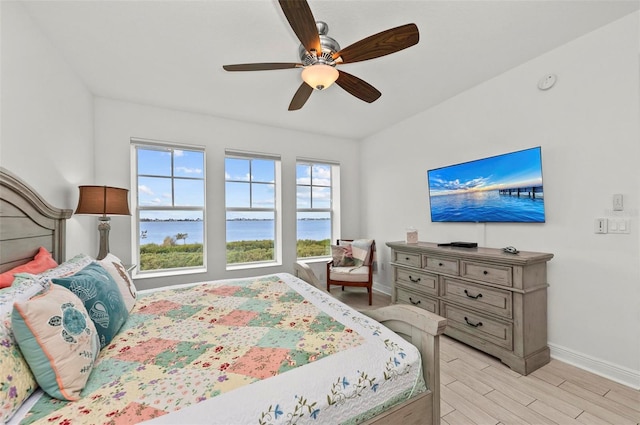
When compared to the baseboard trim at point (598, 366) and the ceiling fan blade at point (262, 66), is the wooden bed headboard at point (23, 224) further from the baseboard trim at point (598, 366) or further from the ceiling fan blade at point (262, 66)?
the baseboard trim at point (598, 366)

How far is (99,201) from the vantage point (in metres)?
2.37

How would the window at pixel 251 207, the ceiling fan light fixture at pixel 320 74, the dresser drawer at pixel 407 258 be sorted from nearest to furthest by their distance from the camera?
the ceiling fan light fixture at pixel 320 74 → the dresser drawer at pixel 407 258 → the window at pixel 251 207

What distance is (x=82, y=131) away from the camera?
2.69m

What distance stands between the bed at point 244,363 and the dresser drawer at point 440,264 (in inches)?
52.4

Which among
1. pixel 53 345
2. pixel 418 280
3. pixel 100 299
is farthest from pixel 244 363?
pixel 418 280

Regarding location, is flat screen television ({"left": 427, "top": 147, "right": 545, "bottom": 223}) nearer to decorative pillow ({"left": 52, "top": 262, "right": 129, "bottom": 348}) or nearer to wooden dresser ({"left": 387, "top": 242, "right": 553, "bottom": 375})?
wooden dresser ({"left": 387, "top": 242, "right": 553, "bottom": 375})

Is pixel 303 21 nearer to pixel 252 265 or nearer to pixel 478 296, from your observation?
pixel 478 296

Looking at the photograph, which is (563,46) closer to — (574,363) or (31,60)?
(574,363)

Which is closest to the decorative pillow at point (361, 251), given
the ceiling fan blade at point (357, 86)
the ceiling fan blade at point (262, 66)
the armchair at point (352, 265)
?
the armchair at point (352, 265)

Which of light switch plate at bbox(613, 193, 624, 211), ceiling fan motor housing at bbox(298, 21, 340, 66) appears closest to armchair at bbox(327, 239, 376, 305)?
light switch plate at bbox(613, 193, 624, 211)

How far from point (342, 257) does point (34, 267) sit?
317 centimetres

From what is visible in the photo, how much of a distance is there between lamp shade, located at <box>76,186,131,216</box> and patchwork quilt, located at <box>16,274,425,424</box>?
1217mm

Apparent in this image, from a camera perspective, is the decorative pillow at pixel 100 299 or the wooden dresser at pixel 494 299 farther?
the wooden dresser at pixel 494 299

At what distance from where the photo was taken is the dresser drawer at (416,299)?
2811 millimetres
